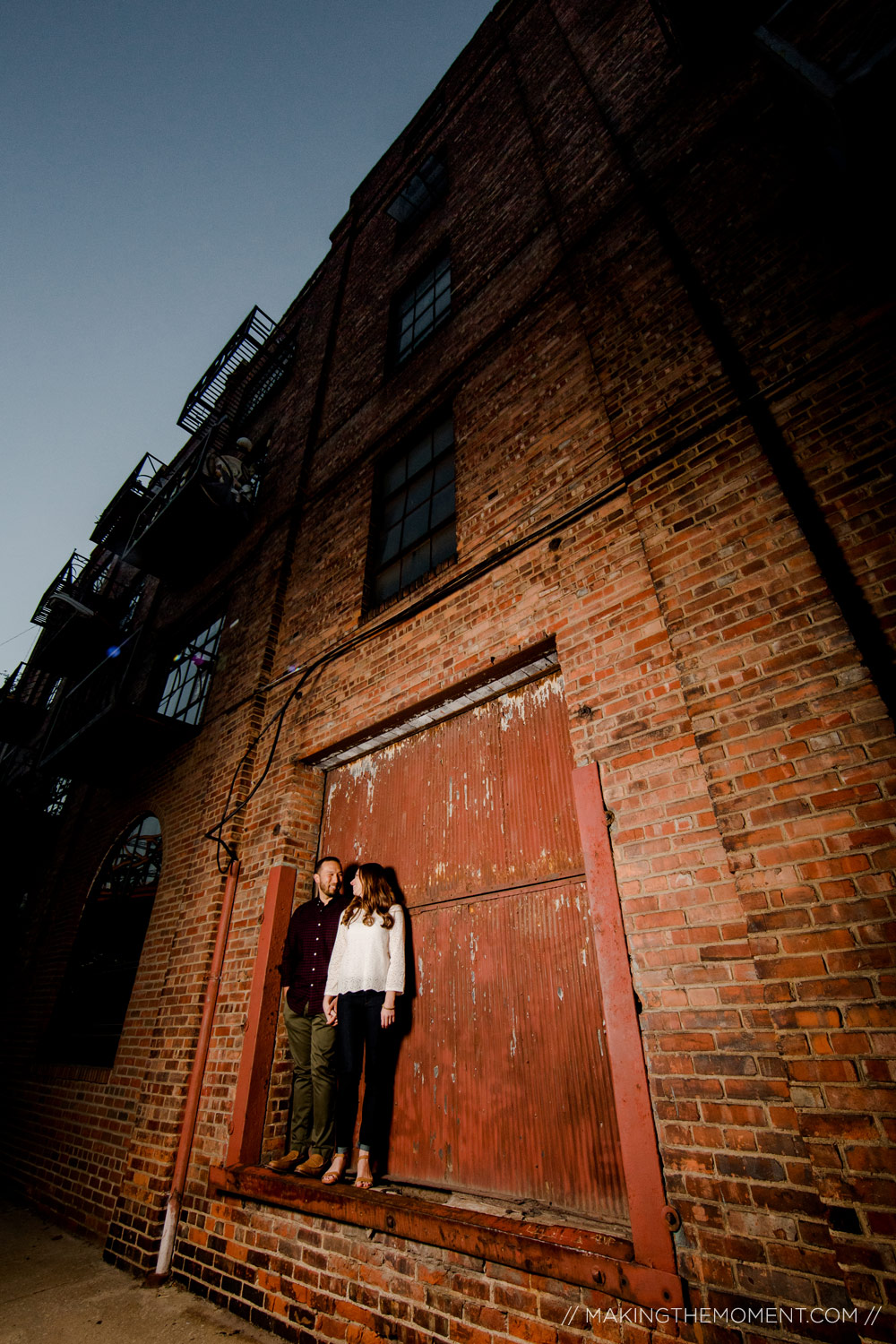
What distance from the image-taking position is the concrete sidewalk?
8.73 ft

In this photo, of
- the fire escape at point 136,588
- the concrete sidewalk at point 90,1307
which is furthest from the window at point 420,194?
the concrete sidewalk at point 90,1307

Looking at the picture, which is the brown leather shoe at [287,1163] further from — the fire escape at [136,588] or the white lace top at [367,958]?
the fire escape at [136,588]

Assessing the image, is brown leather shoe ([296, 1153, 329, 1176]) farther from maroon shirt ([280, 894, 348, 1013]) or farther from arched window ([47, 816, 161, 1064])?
arched window ([47, 816, 161, 1064])

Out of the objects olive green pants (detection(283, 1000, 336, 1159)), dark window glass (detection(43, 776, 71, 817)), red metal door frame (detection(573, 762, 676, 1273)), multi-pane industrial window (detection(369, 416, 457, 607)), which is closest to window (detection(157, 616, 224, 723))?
multi-pane industrial window (detection(369, 416, 457, 607))

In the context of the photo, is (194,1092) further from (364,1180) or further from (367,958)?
(367,958)

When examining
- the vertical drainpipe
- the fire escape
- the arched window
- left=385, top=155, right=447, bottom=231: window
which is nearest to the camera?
the vertical drainpipe

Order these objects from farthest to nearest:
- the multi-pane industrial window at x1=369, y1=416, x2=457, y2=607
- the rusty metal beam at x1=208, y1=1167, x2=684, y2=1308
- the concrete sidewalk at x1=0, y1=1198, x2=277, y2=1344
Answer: the multi-pane industrial window at x1=369, y1=416, x2=457, y2=607 → the concrete sidewalk at x1=0, y1=1198, x2=277, y2=1344 → the rusty metal beam at x1=208, y1=1167, x2=684, y2=1308

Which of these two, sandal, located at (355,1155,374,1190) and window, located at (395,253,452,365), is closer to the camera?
sandal, located at (355,1155,374,1190)

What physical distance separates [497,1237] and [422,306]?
8583 millimetres

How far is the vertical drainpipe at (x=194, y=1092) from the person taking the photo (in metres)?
3.46

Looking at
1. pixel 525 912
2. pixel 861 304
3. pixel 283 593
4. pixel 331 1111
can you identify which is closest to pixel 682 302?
pixel 861 304

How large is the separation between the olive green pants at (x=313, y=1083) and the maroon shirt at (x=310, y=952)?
0.10 meters

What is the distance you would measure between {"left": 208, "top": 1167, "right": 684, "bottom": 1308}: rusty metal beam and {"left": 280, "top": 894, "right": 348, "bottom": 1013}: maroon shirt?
0.85 m

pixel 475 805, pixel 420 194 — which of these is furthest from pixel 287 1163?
pixel 420 194
